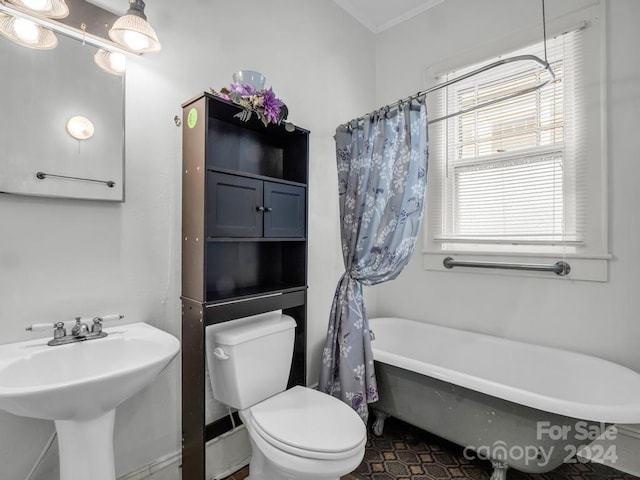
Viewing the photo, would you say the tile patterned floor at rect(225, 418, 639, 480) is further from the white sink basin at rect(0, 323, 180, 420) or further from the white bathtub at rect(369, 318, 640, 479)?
the white sink basin at rect(0, 323, 180, 420)

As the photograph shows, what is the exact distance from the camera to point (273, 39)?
2.00m

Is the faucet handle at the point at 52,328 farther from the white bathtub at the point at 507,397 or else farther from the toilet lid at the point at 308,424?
the white bathtub at the point at 507,397

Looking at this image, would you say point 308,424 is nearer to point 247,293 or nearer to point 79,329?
point 247,293

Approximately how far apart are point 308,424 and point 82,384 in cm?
84

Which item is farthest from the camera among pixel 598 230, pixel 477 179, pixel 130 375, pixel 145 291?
pixel 477 179

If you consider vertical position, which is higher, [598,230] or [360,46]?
[360,46]

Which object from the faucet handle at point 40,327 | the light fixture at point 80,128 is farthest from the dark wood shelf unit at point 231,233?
the faucet handle at point 40,327

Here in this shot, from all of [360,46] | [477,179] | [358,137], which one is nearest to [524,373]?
[477,179]

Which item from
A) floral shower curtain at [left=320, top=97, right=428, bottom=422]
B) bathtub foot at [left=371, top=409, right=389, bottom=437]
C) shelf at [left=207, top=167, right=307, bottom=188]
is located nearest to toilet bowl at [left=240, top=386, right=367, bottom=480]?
floral shower curtain at [left=320, top=97, right=428, bottom=422]

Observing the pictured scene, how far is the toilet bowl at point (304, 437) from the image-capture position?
3.99 ft

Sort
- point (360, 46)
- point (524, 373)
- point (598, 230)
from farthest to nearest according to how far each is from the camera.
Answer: point (360, 46), point (524, 373), point (598, 230)

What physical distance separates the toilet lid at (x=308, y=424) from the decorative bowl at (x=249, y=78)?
148cm

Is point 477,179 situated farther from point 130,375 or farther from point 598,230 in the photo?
point 130,375

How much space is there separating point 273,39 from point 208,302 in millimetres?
1596
